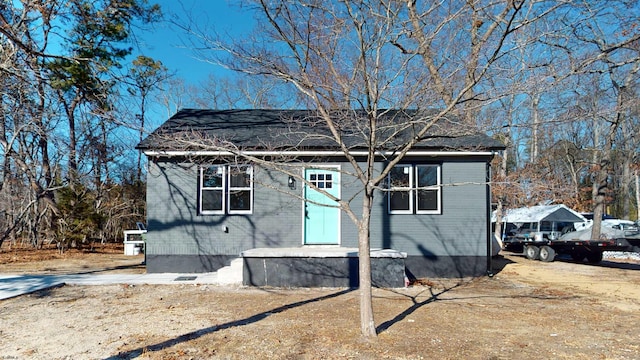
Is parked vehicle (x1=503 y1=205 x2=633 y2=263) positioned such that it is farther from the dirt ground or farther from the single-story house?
the single-story house

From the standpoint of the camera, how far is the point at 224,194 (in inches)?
388

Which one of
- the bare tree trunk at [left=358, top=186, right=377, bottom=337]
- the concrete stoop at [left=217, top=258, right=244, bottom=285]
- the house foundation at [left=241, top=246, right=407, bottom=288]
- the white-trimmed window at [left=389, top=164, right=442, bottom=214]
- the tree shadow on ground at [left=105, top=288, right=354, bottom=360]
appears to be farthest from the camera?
the white-trimmed window at [left=389, top=164, right=442, bottom=214]

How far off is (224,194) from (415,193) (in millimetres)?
4434

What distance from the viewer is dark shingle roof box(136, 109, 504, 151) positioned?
6.01 meters

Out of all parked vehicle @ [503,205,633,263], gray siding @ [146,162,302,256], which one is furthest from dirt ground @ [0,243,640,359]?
parked vehicle @ [503,205,633,263]

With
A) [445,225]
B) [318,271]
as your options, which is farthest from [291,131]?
[445,225]

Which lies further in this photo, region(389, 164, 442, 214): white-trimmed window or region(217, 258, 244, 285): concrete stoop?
region(389, 164, 442, 214): white-trimmed window

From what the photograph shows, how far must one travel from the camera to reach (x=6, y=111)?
420 inches

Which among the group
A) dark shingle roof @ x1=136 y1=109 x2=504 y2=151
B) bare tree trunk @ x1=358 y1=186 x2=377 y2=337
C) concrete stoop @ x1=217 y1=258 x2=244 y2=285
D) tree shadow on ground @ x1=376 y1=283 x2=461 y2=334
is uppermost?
dark shingle roof @ x1=136 y1=109 x2=504 y2=151

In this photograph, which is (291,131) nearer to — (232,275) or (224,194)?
(232,275)

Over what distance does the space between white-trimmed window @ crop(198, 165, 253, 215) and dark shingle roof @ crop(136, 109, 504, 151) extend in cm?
97

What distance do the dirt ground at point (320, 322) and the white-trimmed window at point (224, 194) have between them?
213 centimetres

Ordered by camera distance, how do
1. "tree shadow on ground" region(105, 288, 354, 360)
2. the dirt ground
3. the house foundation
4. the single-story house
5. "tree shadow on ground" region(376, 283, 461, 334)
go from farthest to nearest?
the single-story house
the house foundation
"tree shadow on ground" region(376, 283, 461, 334)
the dirt ground
"tree shadow on ground" region(105, 288, 354, 360)

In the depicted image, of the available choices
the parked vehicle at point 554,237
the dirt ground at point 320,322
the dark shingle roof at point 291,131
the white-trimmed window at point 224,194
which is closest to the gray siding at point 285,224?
the white-trimmed window at point 224,194
